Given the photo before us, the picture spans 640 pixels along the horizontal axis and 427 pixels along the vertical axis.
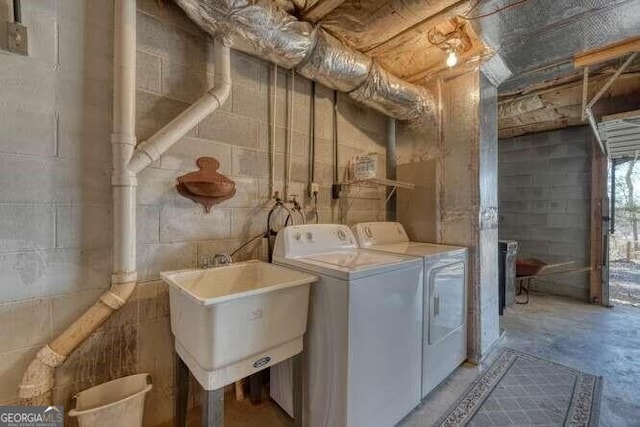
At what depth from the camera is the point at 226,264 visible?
168 cm

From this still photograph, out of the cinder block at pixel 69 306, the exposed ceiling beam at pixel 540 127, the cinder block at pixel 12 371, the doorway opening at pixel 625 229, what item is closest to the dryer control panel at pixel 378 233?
the cinder block at pixel 69 306

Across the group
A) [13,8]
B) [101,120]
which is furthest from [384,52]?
[13,8]

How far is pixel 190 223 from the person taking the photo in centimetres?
169

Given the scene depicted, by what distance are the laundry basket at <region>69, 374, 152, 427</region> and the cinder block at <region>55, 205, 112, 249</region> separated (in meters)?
0.69

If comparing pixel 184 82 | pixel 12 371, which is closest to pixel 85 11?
pixel 184 82

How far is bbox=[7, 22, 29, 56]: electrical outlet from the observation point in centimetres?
120

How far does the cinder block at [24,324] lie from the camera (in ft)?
4.00

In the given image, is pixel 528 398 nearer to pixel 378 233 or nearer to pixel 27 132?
pixel 378 233

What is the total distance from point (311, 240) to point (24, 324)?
4.66 feet

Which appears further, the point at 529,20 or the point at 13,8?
the point at 529,20

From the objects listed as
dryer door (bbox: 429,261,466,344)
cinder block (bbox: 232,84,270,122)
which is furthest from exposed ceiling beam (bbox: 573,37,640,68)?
cinder block (bbox: 232,84,270,122)

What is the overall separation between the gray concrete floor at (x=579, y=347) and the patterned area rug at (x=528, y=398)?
0.06 metres

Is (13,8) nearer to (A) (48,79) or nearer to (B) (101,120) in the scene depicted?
(A) (48,79)

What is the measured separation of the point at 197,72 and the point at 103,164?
0.76 meters
